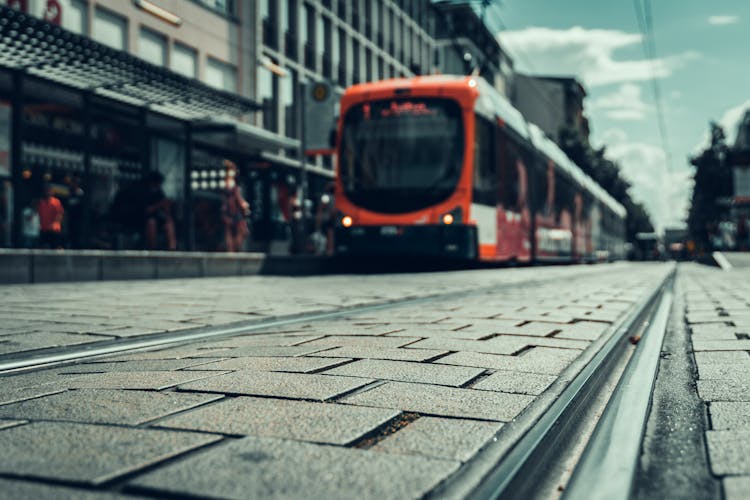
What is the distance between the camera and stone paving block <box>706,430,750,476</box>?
183 centimetres

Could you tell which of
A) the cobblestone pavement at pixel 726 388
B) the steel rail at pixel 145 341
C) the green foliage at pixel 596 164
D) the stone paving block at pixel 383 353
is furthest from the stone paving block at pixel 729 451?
the green foliage at pixel 596 164

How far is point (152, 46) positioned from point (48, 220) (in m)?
8.41

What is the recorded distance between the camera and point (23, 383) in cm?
289

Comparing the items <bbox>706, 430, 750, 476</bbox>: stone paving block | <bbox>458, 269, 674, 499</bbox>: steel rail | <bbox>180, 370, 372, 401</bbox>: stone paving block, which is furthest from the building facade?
<bbox>706, 430, 750, 476</bbox>: stone paving block

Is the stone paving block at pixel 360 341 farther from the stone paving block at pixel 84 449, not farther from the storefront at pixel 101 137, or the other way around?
the storefront at pixel 101 137

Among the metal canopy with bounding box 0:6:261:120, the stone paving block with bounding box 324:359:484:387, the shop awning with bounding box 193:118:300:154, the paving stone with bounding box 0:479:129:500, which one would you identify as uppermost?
the metal canopy with bounding box 0:6:261:120

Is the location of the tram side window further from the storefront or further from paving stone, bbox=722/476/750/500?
paving stone, bbox=722/476/750/500

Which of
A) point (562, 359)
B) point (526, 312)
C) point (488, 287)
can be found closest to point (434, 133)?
point (488, 287)

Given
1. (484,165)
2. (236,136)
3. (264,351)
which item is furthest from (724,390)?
(236,136)

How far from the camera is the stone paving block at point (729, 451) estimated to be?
1831mm

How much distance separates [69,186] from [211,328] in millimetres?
11944

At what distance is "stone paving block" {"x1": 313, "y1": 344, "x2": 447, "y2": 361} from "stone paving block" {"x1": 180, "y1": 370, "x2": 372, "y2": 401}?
54 centimetres

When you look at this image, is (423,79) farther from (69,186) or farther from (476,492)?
(476,492)

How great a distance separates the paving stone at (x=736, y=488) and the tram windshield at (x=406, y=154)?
484 inches
